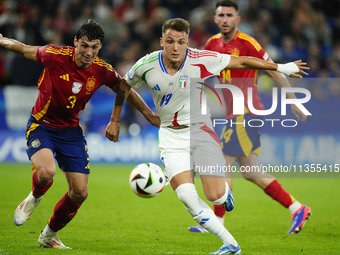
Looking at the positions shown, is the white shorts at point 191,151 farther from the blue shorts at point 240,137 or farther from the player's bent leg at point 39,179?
the blue shorts at point 240,137

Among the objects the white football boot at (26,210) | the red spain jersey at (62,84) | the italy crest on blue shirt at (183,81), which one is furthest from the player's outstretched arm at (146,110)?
the white football boot at (26,210)

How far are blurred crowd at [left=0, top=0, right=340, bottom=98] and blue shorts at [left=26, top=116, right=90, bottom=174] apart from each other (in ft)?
25.6

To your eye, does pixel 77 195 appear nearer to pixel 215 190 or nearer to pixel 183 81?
pixel 215 190

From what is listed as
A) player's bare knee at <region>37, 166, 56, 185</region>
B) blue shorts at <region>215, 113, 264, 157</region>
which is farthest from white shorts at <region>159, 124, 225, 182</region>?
blue shorts at <region>215, 113, 264, 157</region>

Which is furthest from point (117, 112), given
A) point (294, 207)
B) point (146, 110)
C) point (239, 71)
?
point (294, 207)

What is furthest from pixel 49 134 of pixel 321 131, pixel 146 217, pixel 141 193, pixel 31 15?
pixel 31 15

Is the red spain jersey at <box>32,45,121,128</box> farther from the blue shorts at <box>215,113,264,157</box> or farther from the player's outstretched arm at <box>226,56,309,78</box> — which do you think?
the blue shorts at <box>215,113,264,157</box>

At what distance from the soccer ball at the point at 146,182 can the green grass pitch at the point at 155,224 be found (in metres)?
0.60

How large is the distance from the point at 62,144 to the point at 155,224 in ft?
6.87

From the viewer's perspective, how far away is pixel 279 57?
14883 millimetres

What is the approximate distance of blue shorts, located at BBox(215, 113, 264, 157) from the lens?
20.5 ft

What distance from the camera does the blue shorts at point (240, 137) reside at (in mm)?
6254

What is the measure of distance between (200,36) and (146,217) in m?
9.28

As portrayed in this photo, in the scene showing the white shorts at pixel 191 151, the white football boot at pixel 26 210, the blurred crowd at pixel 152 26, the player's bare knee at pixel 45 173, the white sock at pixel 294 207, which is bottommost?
the white sock at pixel 294 207
